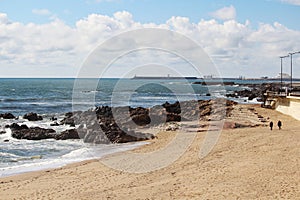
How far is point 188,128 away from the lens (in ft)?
99.8

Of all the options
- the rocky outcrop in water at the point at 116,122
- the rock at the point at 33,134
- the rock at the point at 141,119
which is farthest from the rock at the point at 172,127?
the rock at the point at 33,134

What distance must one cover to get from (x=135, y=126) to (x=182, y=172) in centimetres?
1630

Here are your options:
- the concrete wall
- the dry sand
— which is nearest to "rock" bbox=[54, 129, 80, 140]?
the dry sand

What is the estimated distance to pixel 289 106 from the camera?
37.1 m

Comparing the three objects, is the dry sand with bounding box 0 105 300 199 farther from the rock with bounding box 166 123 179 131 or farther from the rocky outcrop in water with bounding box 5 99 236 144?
the rock with bounding box 166 123 179 131

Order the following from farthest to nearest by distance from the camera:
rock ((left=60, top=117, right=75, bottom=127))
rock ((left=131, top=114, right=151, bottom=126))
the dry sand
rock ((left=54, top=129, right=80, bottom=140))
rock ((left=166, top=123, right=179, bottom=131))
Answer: rock ((left=60, top=117, right=75, bottom=127))
rock ((left=131, top=114, right=151, bottom=126))
rock ((left=166, top=123, right=179, bottom=131))
rock ((left=54, top=129, right=80, bottom=140))
the dry sand

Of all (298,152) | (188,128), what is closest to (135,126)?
(188,128)

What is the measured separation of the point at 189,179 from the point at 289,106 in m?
25.2

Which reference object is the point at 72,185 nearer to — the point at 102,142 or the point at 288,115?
the point at 102,142

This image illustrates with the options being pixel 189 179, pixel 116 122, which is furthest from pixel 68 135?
pixel 189 179

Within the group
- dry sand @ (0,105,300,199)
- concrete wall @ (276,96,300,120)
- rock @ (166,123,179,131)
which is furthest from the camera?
concrete wall @ (276,96,300,120)

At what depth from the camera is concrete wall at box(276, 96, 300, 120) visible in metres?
34.8

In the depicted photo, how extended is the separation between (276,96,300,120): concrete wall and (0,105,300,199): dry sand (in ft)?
49.5

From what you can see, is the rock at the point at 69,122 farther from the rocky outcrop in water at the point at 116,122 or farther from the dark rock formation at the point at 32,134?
the dark rock formation at the point at 32,134
